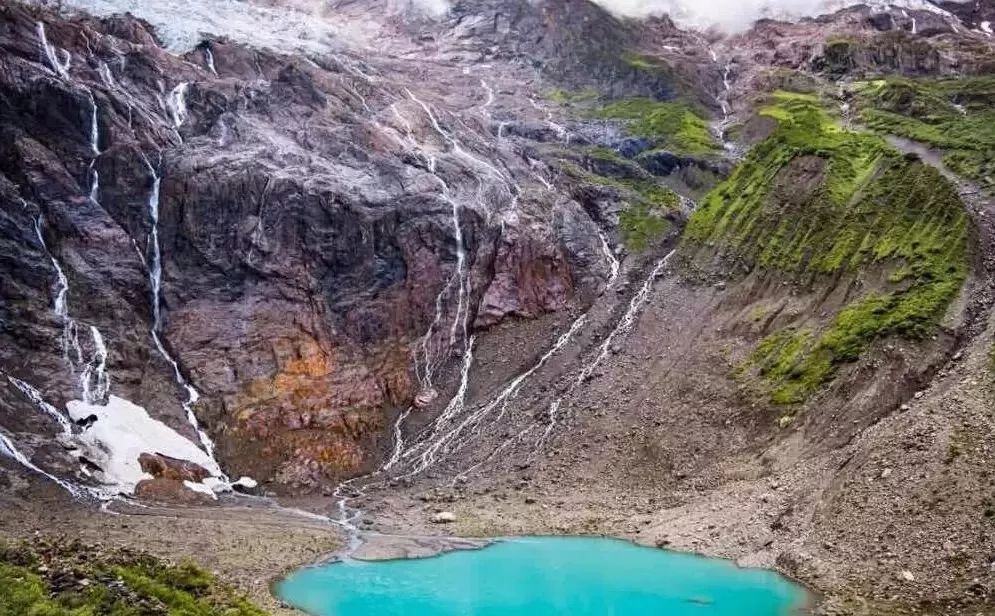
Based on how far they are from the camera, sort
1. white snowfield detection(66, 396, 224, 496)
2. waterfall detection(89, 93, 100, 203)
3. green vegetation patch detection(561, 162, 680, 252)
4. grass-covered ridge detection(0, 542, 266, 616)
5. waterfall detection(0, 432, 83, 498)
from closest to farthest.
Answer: grass-covered ridge detection(0, 542, 266, 616)
waterfall detection(0, 432, 83, 498)
white snowfield detection(66, 396, 224, 496)
waterfall detection(89, 93, 100, 203)
green vegetation patch detection(561, 162, 680, 252)

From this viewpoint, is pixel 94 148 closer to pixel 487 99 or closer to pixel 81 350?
pixel 81 350

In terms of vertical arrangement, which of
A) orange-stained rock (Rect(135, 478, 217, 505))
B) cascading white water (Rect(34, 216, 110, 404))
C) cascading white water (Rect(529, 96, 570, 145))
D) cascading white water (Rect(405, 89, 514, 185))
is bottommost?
orange-stained rock (Rect(135, 478, 217, 505))

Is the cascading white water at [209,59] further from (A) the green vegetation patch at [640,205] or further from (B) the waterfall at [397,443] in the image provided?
(B) the waterfall at [397,443]

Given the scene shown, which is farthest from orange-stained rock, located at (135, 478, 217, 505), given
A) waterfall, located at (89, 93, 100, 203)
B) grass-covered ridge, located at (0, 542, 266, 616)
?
waterfall, located at (89, 93, 100, 203)

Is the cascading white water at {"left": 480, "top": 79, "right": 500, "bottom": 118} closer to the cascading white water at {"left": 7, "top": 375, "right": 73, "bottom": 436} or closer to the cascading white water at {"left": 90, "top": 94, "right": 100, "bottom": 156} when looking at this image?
the cascading white water at {"left": 90, "top": 94, "right": 100, "bottom": 156}

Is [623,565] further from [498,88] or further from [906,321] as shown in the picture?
[498,88]

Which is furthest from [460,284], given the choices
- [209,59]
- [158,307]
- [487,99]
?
[487,99]
